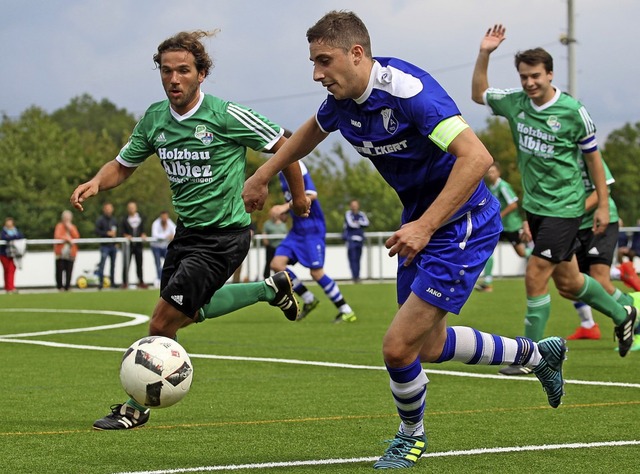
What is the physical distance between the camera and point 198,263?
7523mm

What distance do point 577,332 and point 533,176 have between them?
3.44 metres

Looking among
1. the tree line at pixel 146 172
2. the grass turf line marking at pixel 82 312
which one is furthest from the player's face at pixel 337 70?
the tree line at pixel 146 172

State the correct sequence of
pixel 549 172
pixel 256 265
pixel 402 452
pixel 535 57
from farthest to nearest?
pixel 256 265 < pixel 549 172 < pixel 535 57 < pixel 402 452

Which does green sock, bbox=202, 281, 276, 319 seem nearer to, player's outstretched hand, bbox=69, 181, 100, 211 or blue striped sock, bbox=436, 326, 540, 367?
player's outstretched hand, bbox=69, 181, 100, 211

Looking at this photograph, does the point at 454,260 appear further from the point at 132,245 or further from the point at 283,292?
A: the point at 132,245

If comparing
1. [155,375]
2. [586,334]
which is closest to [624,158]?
[586,334]

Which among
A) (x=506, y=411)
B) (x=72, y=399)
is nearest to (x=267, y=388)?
(x=72, y=399)

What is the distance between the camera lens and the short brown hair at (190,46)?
24.3 feet

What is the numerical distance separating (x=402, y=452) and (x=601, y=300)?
200 inches

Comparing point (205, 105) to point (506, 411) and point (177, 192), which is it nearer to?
point (177, 192)

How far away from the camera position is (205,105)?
777cm

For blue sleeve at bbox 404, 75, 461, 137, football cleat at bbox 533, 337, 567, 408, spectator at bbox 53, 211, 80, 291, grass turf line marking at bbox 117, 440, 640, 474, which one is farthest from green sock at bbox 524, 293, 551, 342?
spectator at bbox 53, 211, 80, 291

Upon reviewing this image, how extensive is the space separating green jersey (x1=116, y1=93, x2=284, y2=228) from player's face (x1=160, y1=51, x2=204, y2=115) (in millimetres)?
109

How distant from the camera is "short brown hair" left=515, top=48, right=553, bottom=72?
9.49 metres
